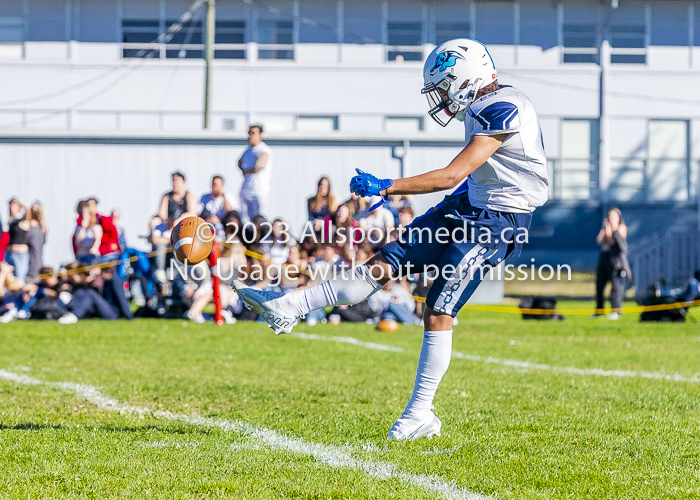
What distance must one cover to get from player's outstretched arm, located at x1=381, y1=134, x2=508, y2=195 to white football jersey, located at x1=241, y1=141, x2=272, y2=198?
9812mm

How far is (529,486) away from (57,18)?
26876mm

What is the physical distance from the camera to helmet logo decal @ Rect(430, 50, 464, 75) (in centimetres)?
470

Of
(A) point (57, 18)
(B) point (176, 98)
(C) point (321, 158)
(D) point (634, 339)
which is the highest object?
(A) point (57, 18)

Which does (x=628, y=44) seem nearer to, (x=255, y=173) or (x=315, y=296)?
(x=255, y=173)

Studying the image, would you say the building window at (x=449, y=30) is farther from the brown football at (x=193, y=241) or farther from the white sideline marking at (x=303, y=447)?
the brown football at (x=193, y=241)

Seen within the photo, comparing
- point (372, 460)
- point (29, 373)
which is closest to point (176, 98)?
point (29, 373)

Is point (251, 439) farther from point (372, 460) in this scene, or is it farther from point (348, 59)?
point (348, 59)

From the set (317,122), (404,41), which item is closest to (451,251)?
(317,122)

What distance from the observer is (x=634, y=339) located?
36.8 feet

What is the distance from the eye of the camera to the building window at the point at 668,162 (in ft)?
93.5

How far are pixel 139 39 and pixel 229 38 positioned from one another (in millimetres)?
2672

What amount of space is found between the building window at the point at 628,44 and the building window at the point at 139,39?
1399cm

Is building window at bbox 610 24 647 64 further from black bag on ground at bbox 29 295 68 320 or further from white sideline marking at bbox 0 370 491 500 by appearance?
white sideline marking at bbox 0 370 491 500

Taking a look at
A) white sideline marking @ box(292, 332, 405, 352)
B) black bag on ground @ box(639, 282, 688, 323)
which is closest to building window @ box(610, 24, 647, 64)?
black bag on ground @ box(639, 282, 688, 323)
